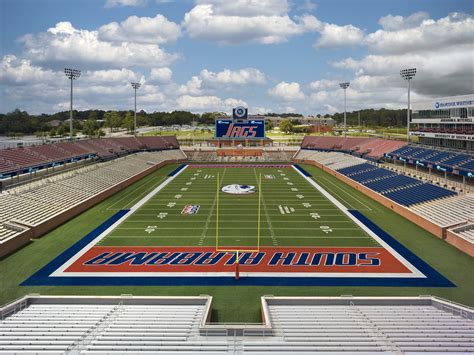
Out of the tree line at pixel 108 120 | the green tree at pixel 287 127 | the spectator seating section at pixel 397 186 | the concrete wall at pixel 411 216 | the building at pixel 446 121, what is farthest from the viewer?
the green tree at pixel 287 127

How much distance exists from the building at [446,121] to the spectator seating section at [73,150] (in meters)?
39.8

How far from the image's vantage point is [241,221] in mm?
27281

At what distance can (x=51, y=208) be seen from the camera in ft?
90.4

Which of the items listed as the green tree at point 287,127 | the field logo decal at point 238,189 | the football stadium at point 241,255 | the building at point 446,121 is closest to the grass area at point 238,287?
the football stadium at point 241,255

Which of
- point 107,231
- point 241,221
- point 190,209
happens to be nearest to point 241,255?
point 241,221

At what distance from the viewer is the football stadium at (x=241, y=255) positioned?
10.6 m

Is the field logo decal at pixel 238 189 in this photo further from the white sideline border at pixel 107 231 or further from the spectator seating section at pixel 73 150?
the spectator seating section at pixel 73 150

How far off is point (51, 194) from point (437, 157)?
33.4 meters

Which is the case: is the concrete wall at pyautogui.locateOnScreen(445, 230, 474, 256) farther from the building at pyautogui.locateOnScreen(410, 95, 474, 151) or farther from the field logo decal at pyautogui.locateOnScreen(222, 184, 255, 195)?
the building at pyautogui.locateOnScreen(410, 95, 474, 151)

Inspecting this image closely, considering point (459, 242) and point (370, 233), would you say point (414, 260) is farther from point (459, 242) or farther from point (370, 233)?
point (370, 233)

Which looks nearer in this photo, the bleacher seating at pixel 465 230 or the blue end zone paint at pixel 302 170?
the bleacher seating at pixel 465 230

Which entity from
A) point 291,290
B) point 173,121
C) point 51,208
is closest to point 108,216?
point 51,208

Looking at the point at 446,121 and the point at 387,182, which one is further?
the point at 446,121

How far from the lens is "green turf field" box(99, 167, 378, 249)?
22.9m
